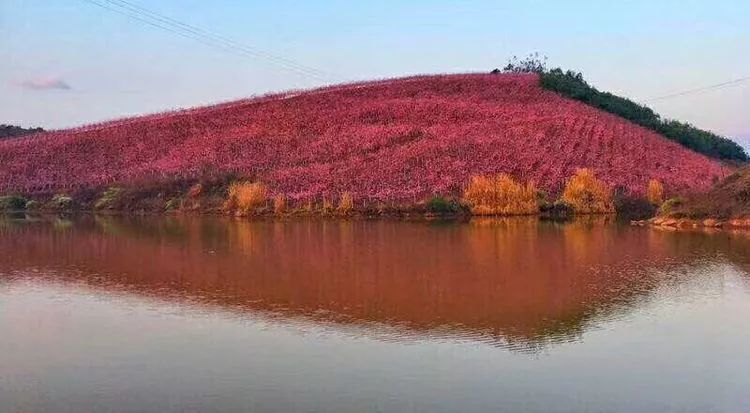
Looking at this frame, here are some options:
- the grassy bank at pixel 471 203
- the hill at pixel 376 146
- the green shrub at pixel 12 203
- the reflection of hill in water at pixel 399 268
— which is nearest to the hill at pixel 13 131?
the hill at pixel 376 146

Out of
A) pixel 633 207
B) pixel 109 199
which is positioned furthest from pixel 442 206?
pixel 109 199

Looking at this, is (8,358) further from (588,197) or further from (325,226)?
(588,197)

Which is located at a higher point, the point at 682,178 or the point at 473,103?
the point at 473,103

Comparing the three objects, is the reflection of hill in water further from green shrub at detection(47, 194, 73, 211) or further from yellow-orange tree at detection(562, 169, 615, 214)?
green shrub at detection(47, 194, 73, 211)

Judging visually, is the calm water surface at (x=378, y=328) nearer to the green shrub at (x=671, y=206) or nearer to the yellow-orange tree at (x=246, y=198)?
the green shrub at (x=671, y=206)

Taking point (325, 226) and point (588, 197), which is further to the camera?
point (588, 197)

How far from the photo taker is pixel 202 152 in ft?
160

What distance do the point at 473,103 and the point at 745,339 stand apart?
4356cm

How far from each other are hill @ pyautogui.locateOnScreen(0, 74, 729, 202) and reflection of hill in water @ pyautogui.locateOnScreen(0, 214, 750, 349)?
10824 millimetres

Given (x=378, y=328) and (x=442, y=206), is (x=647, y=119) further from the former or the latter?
(x=378, y=328)

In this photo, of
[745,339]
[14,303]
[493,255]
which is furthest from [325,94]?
[745,339]

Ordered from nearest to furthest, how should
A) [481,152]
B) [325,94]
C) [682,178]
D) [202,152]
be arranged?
[682,178] < [481,152] < [202,152] < [325,94]

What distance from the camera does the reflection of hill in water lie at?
1297 centimetres

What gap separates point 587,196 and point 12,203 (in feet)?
103
